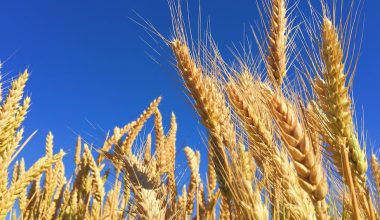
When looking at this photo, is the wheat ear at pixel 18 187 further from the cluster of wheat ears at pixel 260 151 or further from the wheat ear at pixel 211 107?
the wheat ear at pixel 211 107

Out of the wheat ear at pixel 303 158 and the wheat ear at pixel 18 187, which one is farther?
the wheat ear at pixel 18 187

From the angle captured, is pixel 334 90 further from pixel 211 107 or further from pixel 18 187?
pixel 18 187

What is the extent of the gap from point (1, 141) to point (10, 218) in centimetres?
77

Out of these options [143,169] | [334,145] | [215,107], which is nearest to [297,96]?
[334,145]

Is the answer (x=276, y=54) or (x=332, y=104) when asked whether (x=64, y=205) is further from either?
(x=332, y=104)

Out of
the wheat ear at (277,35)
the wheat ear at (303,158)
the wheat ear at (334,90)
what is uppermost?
the wheat ear at (277,35)

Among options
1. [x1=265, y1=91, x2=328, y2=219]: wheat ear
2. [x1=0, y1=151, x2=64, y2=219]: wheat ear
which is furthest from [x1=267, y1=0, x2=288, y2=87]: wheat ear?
[x1=0, y1=151, x2=64, y2=219]: wheat ear

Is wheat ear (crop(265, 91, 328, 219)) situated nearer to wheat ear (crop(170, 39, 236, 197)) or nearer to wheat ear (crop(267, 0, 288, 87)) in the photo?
wheat ear (crop(170, 39, 236, 197))

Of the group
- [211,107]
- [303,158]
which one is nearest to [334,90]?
[303,158]

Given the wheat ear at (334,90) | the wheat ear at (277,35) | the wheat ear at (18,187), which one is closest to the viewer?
the wheat ear at (334,90)

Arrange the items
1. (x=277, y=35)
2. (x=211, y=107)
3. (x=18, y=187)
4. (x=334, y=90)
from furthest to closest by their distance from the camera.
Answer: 1. (x=277, y=35)
2. (x=18, y=187)
3. (x=211, y=107)
4. (x=334, y=90)

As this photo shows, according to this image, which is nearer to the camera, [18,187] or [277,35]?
[18,187]

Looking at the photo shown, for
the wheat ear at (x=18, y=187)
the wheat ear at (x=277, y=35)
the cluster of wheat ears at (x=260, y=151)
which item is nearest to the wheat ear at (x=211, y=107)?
the cluster of wheat ears at (x=260, y=151)

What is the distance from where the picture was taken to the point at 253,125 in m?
1.74
